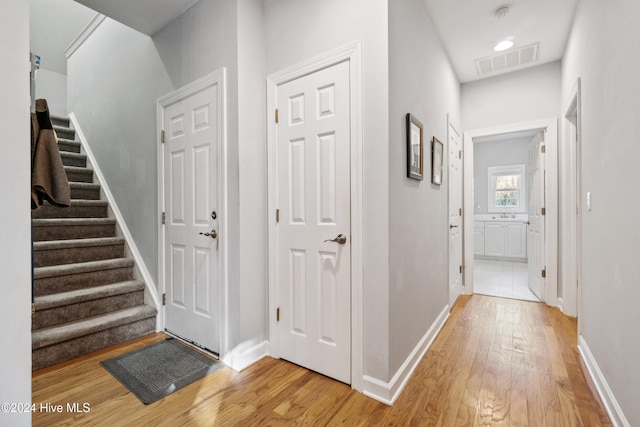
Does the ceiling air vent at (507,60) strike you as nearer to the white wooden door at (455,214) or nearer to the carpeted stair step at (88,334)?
the white wooden door at (455,214)

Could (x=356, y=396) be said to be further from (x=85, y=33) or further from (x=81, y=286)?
(x=85, y=33)

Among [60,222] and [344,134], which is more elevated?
[344,134]

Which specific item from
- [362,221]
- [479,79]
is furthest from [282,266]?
[479,79]

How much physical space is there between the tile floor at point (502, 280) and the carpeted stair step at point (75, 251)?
14.3ft

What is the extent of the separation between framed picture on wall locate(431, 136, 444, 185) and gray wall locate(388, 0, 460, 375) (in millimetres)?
68

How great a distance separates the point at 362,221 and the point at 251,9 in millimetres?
1733

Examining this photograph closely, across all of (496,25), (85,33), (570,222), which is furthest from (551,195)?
(85,33)

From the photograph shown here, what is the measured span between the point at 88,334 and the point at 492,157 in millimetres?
7404

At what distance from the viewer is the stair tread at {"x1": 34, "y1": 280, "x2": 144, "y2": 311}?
2172 mm

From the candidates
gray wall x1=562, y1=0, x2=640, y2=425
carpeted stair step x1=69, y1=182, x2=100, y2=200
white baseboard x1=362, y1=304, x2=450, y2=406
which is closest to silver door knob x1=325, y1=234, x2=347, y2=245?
white baseboard x1=362, y1=304, x2=450, y2=406

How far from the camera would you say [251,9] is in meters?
2.09

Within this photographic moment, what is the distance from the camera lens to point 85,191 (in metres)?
3.37
